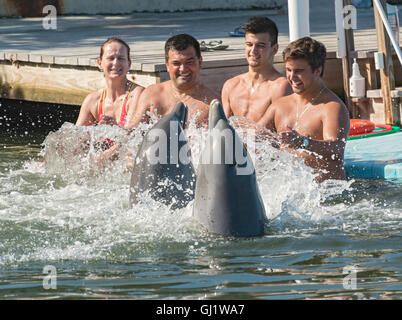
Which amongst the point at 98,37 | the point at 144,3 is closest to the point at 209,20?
the point at 144,3

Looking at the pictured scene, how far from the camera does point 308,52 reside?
664cm

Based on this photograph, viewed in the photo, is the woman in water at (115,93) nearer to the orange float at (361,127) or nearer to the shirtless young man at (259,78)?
the shirtless young man at (259,78)

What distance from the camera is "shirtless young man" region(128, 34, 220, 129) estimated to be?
7.28 meters

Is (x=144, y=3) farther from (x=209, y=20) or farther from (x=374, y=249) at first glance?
(x=374, y=249)

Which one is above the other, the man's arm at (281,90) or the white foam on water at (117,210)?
the man's arm at (281,90)

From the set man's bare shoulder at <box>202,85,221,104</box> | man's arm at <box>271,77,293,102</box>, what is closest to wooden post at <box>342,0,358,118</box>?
man's arm at <box>271,77,293,102</box>

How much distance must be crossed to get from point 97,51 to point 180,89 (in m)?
3.92

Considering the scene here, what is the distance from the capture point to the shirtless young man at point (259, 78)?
24.1ft

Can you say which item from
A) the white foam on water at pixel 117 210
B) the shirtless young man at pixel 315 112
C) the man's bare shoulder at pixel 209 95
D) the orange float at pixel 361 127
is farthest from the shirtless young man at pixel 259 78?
the orange float at pixel 361 127

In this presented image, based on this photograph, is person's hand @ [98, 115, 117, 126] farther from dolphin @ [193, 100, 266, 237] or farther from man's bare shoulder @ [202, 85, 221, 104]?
dolphin @ [193, 100, 266, 237]

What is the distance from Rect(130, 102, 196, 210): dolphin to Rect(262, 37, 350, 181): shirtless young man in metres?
0.91

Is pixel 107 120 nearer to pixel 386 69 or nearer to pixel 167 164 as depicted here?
pixel 167 164

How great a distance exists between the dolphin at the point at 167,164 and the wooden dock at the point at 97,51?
10.7ft
